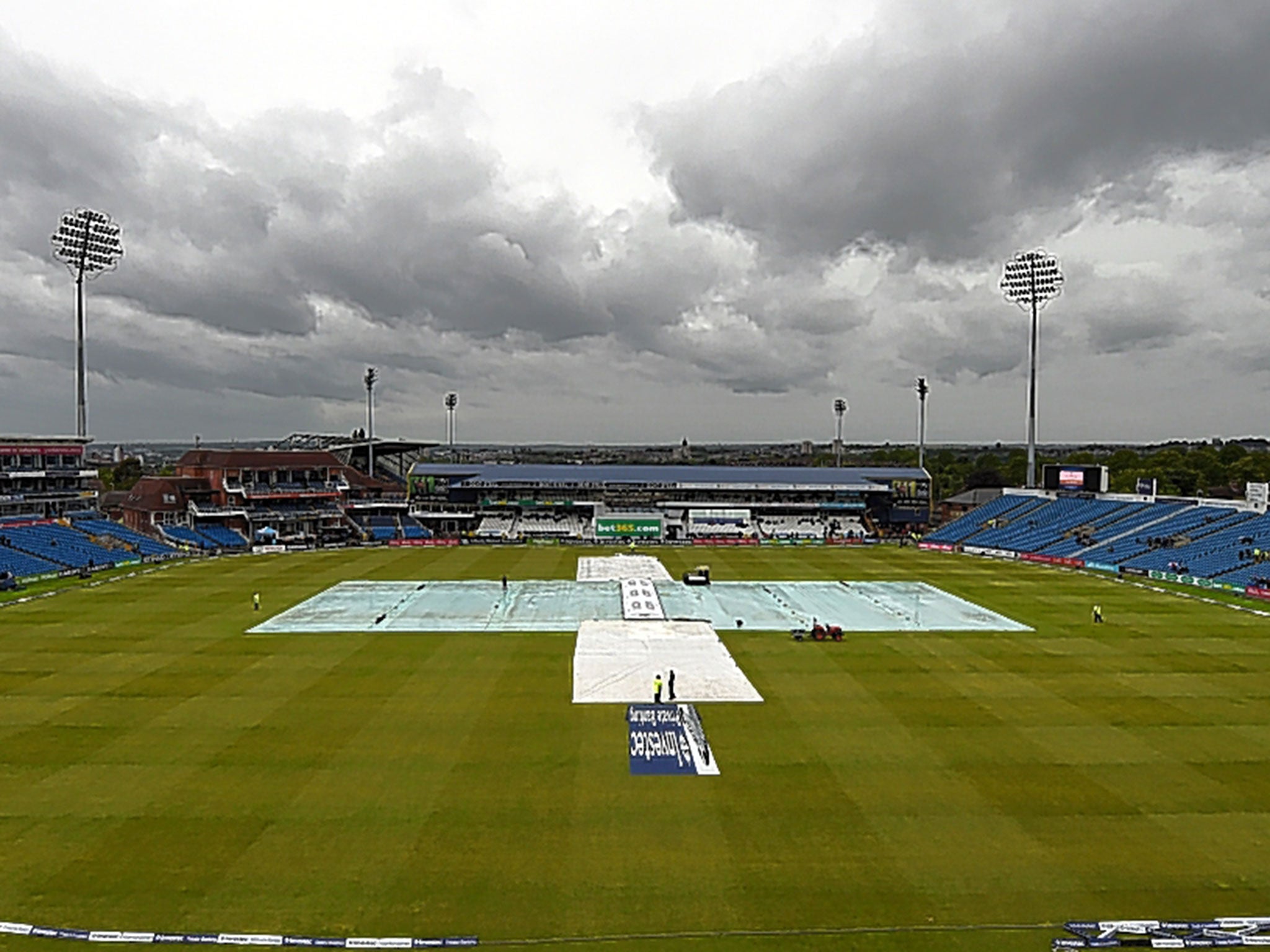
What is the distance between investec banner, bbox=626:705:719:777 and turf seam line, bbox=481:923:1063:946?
6.09 meters

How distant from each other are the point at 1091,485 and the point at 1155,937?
68298mm

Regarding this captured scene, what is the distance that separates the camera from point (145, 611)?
38.3m

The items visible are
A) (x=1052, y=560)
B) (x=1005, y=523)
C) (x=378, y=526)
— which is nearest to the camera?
(x=1052, y=560)

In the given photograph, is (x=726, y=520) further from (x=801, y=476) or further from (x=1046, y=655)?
(x=1046, y=655)

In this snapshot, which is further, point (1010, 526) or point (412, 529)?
point (412, 529)

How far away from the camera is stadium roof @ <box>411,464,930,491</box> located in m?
86.8

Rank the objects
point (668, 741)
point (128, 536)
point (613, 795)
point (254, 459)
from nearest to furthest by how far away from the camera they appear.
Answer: point (613, 795), point (668, 741), point (128, 536), point (254, 459)

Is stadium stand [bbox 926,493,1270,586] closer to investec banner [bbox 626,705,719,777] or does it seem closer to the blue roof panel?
the blue roof panel

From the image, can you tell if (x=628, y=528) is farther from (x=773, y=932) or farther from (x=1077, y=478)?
(x=773, y=932)

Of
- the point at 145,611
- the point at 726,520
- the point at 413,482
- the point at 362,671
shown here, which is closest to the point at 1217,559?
the point at 726,520

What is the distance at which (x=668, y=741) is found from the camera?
67.4 feet

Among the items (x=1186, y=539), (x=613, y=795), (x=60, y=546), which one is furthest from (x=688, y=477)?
(x=613, y=795)

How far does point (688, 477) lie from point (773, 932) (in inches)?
3213

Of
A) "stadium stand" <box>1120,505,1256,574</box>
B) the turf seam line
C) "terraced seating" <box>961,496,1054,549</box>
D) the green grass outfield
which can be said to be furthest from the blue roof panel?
the turf seam line
